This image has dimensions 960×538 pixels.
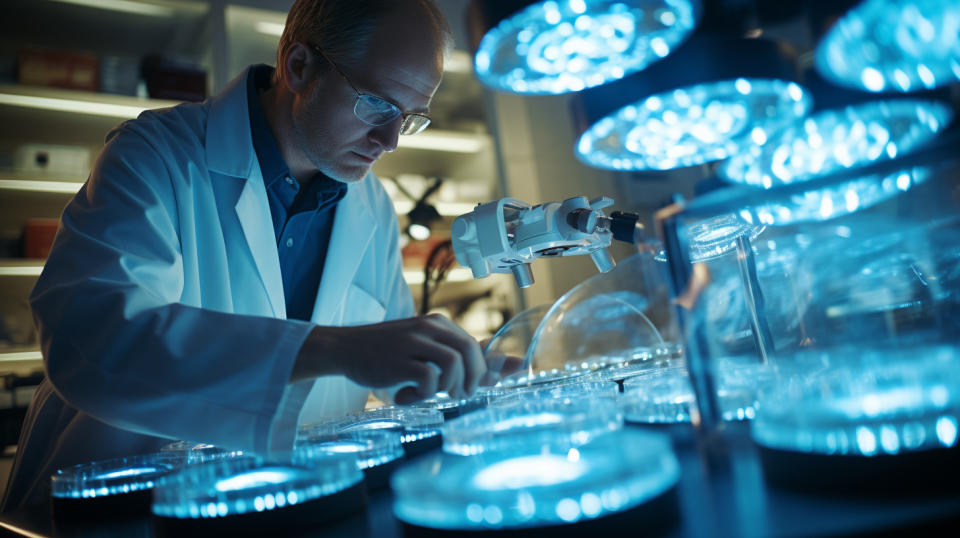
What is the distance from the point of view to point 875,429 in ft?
1.34

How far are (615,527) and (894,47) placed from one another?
1.64 ft

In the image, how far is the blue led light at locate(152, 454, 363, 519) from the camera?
0.51m

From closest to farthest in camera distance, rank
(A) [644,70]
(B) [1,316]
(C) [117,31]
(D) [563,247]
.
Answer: (A) [644,70] < (D) [563,247] < (B) [1,316] < (C) [117,31]

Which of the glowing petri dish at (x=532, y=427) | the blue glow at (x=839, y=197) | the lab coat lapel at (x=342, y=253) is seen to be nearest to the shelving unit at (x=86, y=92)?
the lab coat lapel at (x=342, y=253)

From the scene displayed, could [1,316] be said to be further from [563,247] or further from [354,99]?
[563,247]

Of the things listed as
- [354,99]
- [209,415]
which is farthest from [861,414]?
[354,99]

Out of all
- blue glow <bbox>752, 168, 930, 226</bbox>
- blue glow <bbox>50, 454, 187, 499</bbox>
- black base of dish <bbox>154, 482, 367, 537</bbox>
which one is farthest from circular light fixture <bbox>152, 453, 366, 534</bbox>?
blue glow <bbox>752, 168, 930, 226</bbox>

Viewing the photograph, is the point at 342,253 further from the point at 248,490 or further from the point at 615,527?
the point at 615,527

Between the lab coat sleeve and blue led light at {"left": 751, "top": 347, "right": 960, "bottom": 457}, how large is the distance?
Answer: 0.52 metres

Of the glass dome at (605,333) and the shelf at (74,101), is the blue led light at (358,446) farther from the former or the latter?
the shelf at (74,101)

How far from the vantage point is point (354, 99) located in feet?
4.19

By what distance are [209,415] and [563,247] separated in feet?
1.75

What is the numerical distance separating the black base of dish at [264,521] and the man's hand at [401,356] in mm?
179

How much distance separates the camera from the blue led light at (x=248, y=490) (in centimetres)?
51
